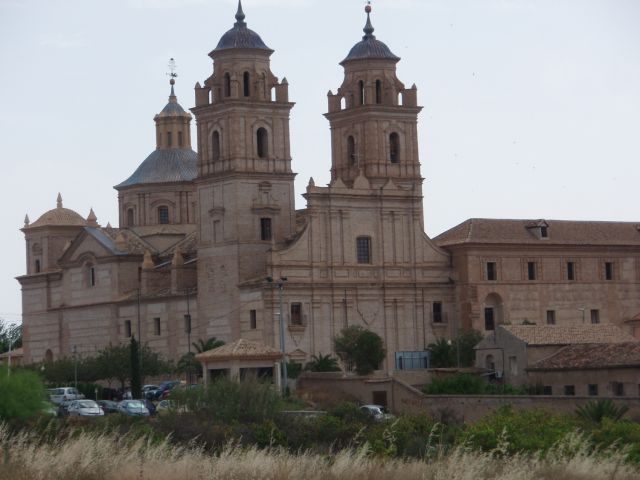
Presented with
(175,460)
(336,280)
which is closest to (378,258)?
(336,280)

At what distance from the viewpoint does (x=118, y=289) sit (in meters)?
90.2

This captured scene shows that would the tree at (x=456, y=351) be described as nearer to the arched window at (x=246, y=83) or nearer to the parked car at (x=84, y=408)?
the arched window at (x=246, y=83)

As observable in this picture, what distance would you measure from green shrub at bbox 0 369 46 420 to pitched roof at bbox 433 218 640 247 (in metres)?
32.5

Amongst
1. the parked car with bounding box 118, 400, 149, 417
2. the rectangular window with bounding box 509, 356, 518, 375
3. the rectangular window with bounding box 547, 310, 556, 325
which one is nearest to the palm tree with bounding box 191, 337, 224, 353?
the parked car with bounding box 118, 400, 149, 417

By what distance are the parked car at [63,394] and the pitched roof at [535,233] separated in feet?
68.1

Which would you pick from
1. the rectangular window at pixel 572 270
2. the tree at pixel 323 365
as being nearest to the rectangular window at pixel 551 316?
the rectangular window at pixel 572 270

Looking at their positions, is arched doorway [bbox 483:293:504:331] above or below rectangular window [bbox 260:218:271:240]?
below

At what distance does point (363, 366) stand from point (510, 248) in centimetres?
1248

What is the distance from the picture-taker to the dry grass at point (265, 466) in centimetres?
2742

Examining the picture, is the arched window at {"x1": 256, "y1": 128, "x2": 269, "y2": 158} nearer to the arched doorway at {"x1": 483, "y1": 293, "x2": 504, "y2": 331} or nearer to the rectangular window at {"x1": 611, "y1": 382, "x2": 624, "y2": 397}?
the arched doorway at {"x1": 483, "y1": 293, "x2": 504, "y2": 331}

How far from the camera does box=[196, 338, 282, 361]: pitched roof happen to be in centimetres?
6944

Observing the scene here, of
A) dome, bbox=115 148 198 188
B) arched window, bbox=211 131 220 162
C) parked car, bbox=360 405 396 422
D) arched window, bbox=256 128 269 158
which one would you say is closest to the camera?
parked car, bbox=360 405 396 422

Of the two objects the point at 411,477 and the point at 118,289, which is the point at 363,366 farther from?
the point at 411,477

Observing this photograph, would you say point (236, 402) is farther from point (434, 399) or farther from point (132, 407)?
point (132, 407)
